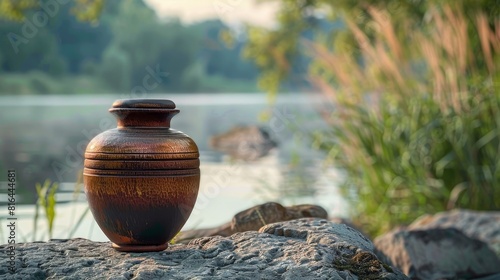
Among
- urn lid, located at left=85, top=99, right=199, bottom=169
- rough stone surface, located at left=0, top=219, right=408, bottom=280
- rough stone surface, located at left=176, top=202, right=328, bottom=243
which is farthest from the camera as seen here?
rough stone surface, located at left=176, top=202, right=328, bottom=243

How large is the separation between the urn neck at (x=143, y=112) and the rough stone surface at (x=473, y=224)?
3.26 m

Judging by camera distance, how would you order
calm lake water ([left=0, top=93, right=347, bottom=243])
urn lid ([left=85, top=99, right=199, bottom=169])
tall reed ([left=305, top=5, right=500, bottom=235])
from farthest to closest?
calm lake water ([left=0, top=93, right=347, bottom=243]) < tall reed ([left=305, top=5, right=500, bottom=235]) < urn lid ([left=85, top=99, right=199, bottom=169])

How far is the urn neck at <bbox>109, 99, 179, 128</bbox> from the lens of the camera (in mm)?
3770

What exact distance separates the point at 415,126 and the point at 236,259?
460 centimetres

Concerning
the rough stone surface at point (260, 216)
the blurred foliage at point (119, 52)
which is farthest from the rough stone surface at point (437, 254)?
the blurred foliage at point (119, 52)

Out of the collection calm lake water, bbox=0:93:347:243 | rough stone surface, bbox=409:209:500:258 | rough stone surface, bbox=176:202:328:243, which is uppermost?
rough stone surface, bbox=176:202:328:243

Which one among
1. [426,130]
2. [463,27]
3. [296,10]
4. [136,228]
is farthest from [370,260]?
[296,10]

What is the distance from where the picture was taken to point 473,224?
6609 mm

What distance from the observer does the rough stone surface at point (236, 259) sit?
3.38 meters

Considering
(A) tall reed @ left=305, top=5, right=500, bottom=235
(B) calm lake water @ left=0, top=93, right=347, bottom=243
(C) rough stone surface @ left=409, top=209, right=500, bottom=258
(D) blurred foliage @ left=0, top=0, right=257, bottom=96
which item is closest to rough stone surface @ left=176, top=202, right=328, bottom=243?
(B) calm lake water @ left=0, top=93, right=347, bottom=243

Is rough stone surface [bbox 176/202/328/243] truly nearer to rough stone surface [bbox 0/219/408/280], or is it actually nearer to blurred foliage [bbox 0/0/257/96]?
rough stone surface [bbox 0/219/408/280]

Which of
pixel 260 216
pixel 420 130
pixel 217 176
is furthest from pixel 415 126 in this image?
pixel 217 176

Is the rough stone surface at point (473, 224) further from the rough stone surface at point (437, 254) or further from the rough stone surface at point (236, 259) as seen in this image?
the rough stone surface at point (236, 259)

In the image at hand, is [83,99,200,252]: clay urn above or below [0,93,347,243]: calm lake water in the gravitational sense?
above
